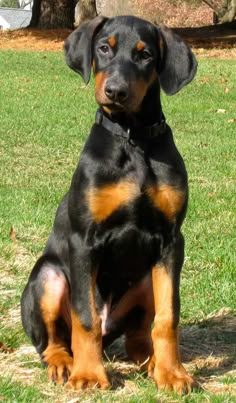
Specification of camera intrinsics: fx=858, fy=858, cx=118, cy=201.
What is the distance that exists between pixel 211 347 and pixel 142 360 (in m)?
0.54

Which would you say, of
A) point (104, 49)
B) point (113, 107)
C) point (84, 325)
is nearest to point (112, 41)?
point (104, 49)

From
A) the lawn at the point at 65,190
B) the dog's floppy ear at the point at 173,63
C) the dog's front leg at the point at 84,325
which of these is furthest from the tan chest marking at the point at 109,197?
the lawn at the point at 65,190

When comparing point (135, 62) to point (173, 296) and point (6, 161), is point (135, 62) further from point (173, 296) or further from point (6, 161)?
point (6, 161)

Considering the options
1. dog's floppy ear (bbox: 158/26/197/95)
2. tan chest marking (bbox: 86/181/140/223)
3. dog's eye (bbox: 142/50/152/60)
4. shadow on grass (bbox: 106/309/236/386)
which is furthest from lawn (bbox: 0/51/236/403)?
dog's eye (bbox: 142/50/152/60)

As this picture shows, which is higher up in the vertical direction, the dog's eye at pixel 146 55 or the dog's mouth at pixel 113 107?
the dog's eye at pixel 146 55

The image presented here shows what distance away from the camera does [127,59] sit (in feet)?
13.5

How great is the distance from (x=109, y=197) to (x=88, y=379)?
870mm

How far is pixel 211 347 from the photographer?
4.95 metres

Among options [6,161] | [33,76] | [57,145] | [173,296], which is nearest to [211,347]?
[173,296]

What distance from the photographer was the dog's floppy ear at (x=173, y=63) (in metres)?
4.31

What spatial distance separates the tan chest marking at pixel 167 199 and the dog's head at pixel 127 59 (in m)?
0.40

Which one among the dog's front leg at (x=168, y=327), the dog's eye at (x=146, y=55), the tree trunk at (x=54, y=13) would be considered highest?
the dog's eye at (x=146, y=55)

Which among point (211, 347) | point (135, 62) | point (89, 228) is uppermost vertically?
point (135, 62)

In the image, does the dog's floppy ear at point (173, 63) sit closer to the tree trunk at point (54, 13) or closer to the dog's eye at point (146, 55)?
the dog's eye at point (146, 55)
